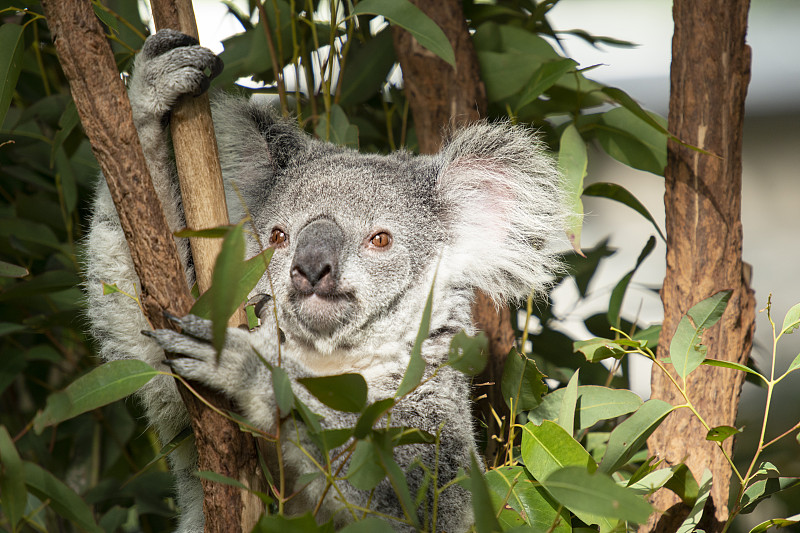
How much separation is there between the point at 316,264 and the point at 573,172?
60 cm

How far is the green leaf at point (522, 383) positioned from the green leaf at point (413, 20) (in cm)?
61

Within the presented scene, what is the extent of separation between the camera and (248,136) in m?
1.79

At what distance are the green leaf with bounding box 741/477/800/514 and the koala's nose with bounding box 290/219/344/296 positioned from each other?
86 centimetres

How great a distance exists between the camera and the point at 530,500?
45.4 inches

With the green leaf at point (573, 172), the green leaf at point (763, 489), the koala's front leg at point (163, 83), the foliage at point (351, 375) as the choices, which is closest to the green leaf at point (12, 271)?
the foliage at point (351, 375)

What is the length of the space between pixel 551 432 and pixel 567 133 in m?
0.74

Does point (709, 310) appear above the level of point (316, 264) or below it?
below

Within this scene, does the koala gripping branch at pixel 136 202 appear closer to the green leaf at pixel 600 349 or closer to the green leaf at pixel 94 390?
the green leaf at pixel 94 390

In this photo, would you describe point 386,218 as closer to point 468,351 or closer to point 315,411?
point 315,411

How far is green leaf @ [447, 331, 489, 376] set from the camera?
0.90 metres

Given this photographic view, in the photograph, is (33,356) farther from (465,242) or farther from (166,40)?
(465,242)

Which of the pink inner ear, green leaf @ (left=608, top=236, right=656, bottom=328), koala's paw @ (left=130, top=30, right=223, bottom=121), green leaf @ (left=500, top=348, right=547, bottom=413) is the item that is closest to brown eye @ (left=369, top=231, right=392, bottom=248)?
the pink inner ear

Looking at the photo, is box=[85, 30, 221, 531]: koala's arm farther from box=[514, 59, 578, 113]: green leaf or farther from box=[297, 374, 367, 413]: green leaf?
box=[514, 59, 578, 113]: green leaf

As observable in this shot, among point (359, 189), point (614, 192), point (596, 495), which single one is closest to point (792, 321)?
point (596, 495)
